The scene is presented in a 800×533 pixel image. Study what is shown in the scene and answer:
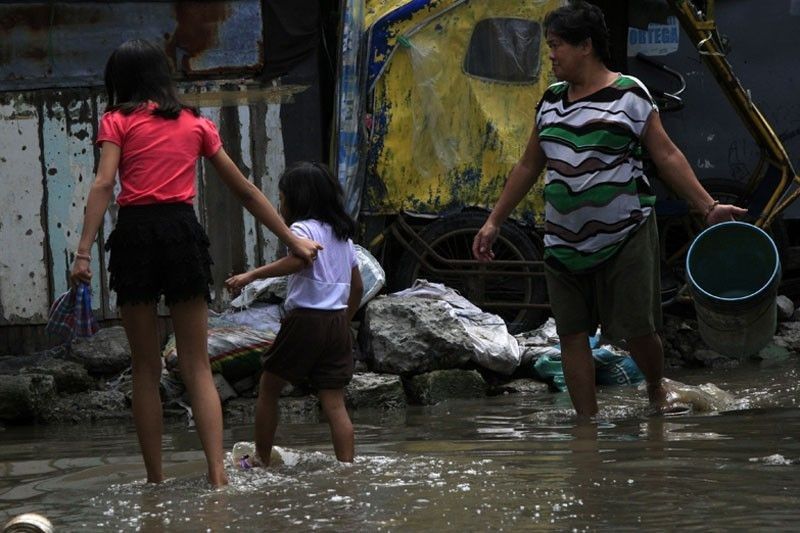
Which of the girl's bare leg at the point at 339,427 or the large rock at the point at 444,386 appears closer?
the girl's bare leg at the point at 339,427

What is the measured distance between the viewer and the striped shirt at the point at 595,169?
5.74 metres

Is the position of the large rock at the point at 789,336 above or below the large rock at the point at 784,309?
below

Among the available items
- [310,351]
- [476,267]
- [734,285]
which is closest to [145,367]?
[310,351]

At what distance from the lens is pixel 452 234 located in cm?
949

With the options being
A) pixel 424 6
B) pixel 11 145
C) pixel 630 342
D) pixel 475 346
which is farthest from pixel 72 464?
pixel 424 6

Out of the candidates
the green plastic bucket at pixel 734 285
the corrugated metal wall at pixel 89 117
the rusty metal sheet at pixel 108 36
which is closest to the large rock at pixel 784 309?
the green plastic bucket at pixel 734 285

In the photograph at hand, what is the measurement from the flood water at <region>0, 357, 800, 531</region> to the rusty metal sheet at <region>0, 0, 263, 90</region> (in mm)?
3134

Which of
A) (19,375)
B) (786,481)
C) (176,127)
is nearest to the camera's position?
(786,481)

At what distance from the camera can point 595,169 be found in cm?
→ 578

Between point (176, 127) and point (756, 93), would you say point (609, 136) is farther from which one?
point (756, 93)

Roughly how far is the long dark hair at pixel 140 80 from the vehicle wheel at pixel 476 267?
4840 millimetres

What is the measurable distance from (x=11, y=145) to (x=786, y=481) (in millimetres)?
6302

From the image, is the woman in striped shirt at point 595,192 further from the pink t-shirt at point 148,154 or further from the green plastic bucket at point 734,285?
the pink t-shirt at point 148,154


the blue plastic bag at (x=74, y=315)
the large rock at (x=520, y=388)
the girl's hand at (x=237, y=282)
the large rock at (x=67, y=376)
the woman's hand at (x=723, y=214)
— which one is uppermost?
the woman's hand at (x=723, y=214)
